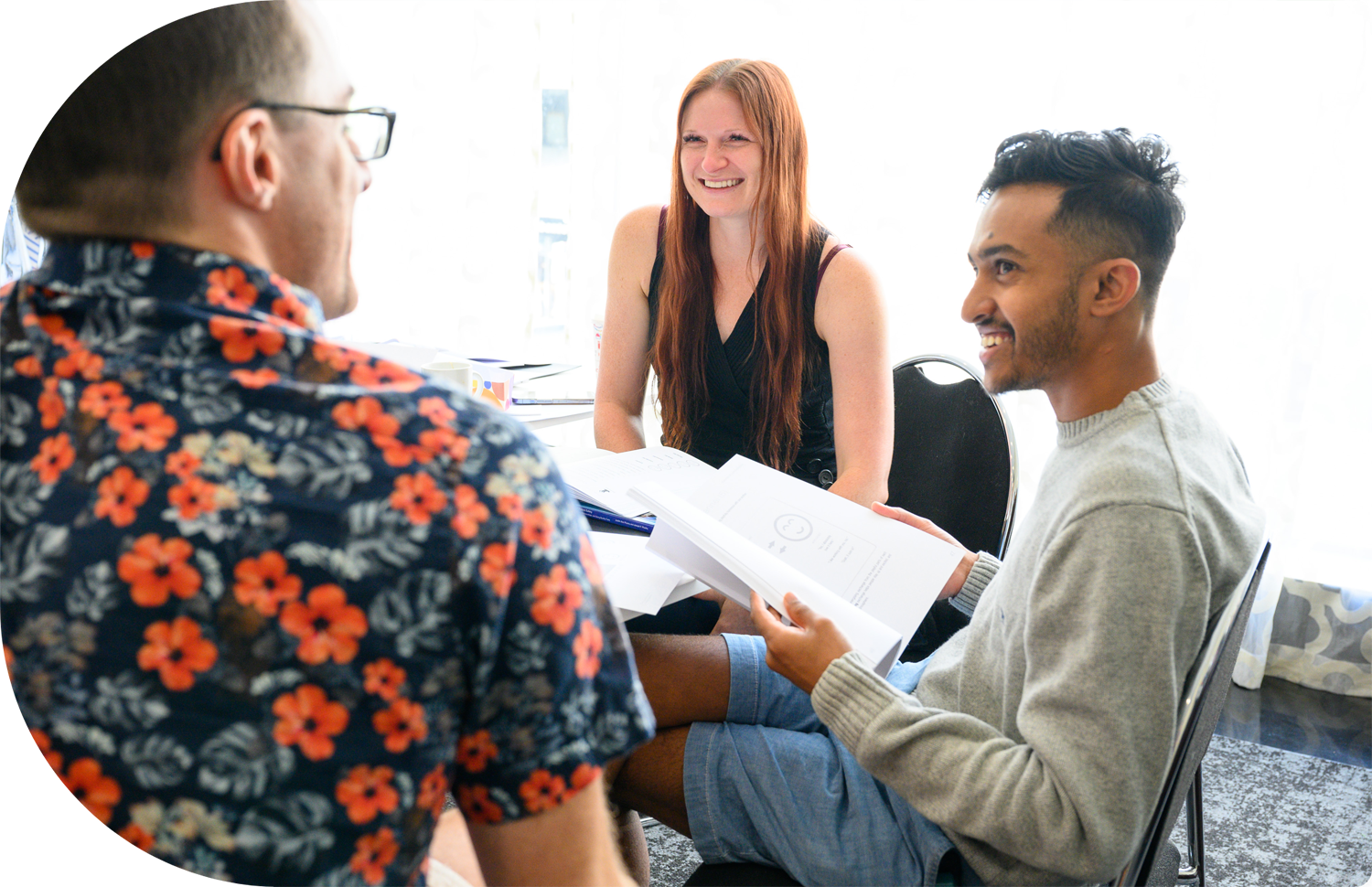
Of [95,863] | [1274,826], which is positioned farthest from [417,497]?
[1274,826]

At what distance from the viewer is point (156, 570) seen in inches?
17.1

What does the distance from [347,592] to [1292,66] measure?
2.53 m

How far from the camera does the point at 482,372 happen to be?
1.83 metres

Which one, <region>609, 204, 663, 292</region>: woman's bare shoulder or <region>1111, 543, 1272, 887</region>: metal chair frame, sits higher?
<region>609, 204, 663, 292</region>: woman's bare shoulder

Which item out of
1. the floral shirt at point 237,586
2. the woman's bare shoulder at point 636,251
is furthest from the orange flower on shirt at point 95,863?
the woman's bare shoulder at point 636,251

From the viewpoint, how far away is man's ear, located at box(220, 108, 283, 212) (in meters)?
0.50

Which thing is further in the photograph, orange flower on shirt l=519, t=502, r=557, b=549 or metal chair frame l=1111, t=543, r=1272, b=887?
metal chair frame l=1111, t=543, r=1272, b=887

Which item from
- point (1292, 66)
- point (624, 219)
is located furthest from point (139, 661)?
point (1292, 66)

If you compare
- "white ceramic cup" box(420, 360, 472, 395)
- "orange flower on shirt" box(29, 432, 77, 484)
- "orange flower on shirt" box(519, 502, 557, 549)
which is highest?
"orange flower on shirt" box(29, 432, 77, 484)

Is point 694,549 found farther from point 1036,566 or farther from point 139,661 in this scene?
point 139,661

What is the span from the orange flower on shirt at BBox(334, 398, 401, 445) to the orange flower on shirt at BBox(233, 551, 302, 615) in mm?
68

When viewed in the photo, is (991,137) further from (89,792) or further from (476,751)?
(89,792)

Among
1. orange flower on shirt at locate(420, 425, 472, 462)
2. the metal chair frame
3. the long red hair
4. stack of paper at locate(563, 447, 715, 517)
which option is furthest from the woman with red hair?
orange flower on shirt at locate(420, 425, 472, 462)

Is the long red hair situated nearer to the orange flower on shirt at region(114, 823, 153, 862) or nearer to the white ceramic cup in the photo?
the white ceramic cup
